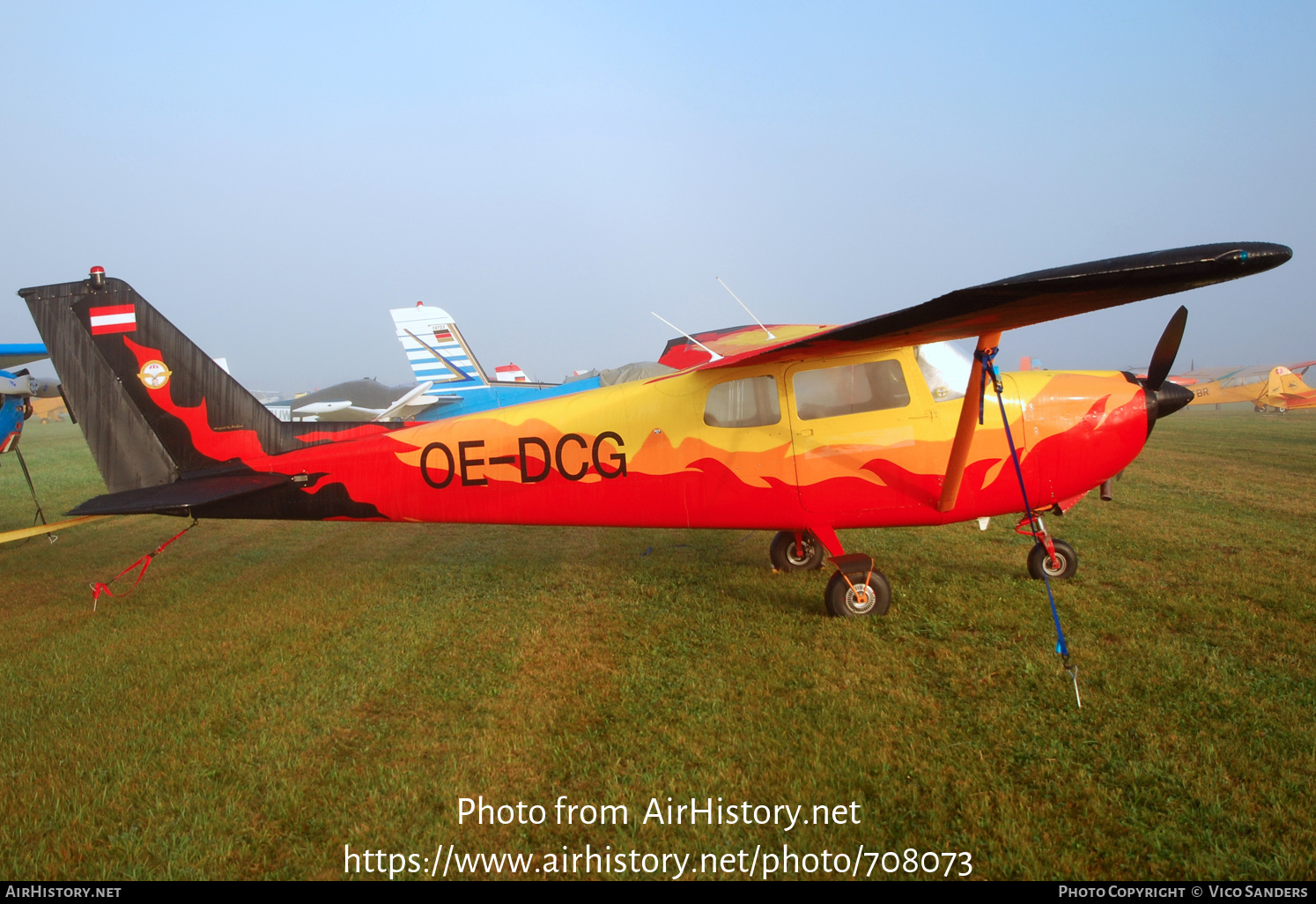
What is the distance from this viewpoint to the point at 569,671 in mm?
4652

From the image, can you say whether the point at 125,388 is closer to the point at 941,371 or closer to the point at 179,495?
the point at 179,495

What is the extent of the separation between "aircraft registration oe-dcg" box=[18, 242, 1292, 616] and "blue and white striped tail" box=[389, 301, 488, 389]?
Answer: 1245cm

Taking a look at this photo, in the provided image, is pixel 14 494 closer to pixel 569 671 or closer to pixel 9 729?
pixel 9 729

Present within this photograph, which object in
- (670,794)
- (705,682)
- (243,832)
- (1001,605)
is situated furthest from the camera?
(1001,605)

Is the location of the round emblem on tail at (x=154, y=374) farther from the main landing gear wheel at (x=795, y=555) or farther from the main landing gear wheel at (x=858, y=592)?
the main landing gear wheel at (x=858, y=592)

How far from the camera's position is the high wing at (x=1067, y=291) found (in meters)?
3.42

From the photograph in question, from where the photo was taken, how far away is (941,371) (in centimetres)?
555

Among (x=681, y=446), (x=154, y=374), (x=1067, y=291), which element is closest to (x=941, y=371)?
(x=1067, y=291)

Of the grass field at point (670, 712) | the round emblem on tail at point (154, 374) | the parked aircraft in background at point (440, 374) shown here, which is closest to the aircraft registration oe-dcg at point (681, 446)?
the round emblem on tail at point (154, 374)

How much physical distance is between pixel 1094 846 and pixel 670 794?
1.88m

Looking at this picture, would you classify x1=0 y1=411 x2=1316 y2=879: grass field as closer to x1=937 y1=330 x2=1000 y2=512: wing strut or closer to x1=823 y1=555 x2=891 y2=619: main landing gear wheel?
x1=823 y1=555 x2=891 y2=619: main landing gear wheel

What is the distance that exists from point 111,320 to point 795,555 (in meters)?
7.07

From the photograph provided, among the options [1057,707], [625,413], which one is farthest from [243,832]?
[1057,707]

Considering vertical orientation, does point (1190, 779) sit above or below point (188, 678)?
below
